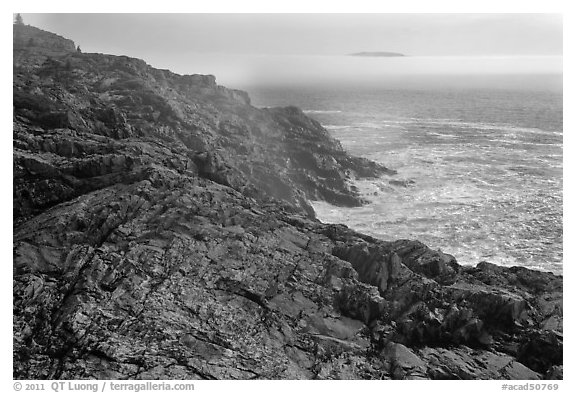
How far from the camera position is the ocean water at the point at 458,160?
17.4 m

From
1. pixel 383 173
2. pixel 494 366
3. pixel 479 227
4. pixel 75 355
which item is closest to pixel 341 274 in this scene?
pixel 494 366

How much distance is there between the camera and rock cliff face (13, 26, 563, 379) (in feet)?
41.4

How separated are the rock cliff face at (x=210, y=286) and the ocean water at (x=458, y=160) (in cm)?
195

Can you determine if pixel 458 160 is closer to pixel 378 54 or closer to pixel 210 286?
pixel 378 54

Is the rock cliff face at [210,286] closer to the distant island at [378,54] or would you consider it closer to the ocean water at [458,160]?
the ocean water at [458,160]

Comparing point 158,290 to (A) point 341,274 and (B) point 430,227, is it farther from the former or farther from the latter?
(B) point 430,227

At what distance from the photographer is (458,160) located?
21328mm

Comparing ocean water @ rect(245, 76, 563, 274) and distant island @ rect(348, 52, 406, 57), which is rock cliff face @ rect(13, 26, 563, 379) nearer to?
ocean water @ rect(245, 76, 563, 274)

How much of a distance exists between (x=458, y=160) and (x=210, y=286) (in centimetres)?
1286

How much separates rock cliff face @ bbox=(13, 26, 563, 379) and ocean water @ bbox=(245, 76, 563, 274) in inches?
76.8

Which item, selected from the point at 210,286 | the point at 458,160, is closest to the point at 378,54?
the point at 458,160

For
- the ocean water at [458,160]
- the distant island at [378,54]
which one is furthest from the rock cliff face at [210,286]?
the distant island at [378,54]

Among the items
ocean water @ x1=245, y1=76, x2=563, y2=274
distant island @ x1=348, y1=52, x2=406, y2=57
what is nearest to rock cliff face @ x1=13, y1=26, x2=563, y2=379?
ocean water @ x1=245, y1=76, x2=563, y2=274
